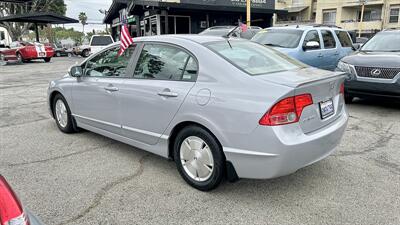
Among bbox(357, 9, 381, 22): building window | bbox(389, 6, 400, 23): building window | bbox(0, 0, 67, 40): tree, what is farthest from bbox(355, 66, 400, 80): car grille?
bbox(0, 0, 67, 40): tree

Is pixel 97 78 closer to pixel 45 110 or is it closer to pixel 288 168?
pixel 288 168

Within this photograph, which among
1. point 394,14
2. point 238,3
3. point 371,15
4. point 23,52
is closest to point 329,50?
point 238,3

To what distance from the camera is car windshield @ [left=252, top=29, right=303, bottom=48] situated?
8.50 metres

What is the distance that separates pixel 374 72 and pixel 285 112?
15.0 ft

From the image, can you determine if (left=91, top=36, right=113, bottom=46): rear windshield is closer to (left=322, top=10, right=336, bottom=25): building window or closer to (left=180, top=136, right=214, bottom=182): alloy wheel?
(left=180, top=136, right=214, bottom=182): alloy wheel

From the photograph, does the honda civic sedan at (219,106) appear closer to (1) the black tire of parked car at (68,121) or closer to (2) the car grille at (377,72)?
(1) the black tire of parked car at (68,121)

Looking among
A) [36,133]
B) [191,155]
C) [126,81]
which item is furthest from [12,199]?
[36,133]

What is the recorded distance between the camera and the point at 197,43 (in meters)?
3.62

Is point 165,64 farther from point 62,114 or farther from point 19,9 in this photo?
point 19,9

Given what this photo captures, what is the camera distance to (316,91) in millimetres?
3148

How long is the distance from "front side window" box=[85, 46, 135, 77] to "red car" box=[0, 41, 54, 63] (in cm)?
2078

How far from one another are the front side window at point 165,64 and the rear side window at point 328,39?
6657 millimetres

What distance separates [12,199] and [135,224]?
1429 millimetres

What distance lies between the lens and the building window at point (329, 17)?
1645 inches
